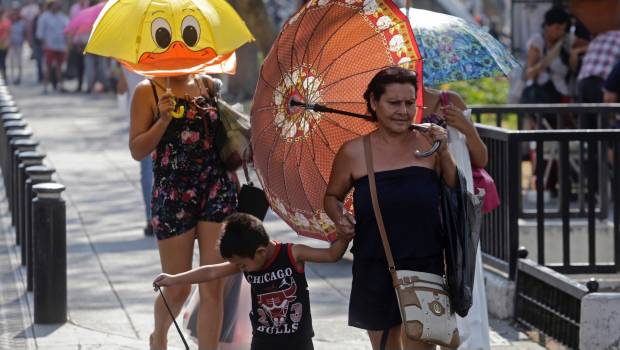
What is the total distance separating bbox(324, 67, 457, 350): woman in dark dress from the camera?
5203 mm

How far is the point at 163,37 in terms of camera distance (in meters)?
6.52

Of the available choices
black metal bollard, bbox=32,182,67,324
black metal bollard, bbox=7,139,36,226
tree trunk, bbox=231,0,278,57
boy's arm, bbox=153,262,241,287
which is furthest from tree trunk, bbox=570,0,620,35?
boy's arm, bbox=153,262,241,287

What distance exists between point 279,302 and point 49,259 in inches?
122

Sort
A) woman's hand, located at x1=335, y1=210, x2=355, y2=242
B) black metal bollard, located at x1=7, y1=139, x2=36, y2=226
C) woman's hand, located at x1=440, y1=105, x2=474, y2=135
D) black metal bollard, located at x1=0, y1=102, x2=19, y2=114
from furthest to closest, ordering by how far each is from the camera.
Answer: black metal bollard, located at x1=0, y1=102, x2=19, y2=114 → black metal bollard, located at x1=7, y1=139, x2=36, y2=226 → woman's hand, located at x1=440, y1=105, x2=474, y2=135 → woman's hand, located at x1=335, y1=210, x2=355, y2=242

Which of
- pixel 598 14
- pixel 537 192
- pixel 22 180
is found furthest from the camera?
pixel 598 14

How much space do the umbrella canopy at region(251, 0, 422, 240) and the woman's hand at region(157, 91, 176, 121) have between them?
0.81 meters

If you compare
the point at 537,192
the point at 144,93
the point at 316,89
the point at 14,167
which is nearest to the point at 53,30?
the point at 14,167

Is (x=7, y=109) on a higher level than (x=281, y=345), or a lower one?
higher

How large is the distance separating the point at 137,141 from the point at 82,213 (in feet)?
22.1

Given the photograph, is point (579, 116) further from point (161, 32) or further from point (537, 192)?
point (161, 32)

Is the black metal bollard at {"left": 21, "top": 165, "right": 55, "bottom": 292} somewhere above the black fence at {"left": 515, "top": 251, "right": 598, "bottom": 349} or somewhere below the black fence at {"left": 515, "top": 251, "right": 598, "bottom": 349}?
above

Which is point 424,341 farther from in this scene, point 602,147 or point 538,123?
point 538,123

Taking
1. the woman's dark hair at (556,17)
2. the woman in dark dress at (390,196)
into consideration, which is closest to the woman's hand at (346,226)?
the woman in dark dress at (390,196)

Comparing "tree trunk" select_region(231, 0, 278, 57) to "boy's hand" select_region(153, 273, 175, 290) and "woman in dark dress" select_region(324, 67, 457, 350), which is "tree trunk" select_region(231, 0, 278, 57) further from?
"woman in dark dress" select_region(324, 67, 457, 350)
